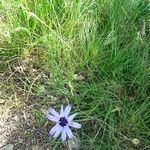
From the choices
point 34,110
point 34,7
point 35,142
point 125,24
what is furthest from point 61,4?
point 35,142

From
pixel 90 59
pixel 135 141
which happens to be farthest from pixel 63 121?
pixel 90 59

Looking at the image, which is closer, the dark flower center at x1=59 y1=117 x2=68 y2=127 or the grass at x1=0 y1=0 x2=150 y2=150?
the dark flower center at x1=59 y1=117 x2=68 y2=127

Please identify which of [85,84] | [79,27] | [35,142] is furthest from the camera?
[79,27]

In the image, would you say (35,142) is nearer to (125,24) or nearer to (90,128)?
(90,128)

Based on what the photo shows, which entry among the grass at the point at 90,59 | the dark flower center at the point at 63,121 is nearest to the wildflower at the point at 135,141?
the grass at the point at 90,59

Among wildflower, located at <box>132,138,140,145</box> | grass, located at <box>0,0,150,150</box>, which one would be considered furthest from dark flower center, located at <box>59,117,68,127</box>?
wildflower, located at <box>132,138,140,145</box>

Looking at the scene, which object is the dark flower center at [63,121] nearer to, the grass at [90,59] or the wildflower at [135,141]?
the grass at [90,59]

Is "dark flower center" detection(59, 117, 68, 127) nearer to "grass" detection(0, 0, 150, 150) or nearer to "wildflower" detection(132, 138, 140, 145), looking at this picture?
"grass" detection(0, 0, 150, 150)

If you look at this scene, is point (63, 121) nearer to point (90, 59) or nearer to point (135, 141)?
point (135, 141)
